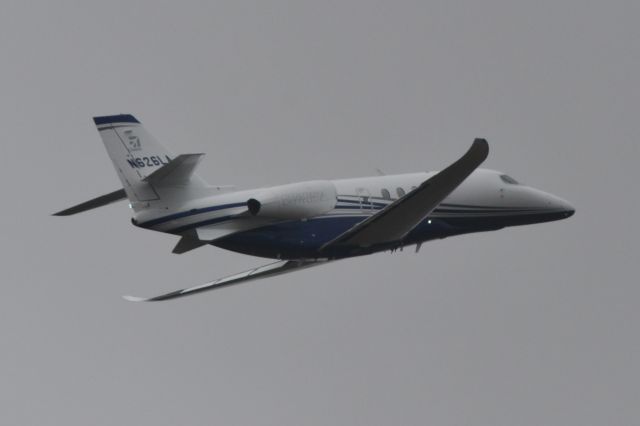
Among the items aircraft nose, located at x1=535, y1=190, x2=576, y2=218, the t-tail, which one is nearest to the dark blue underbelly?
the t-tail

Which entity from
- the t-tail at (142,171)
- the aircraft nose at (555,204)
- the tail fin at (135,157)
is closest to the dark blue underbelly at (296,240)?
the t-tail at (142,171)

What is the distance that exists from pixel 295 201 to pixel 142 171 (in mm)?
4807

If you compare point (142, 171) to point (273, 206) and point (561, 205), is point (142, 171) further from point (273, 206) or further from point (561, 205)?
point (561, 205)

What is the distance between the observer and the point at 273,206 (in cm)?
4981

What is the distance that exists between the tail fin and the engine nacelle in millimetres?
1966

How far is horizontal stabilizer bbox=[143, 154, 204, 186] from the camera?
157 ft

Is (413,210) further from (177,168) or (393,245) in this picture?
(177,168)

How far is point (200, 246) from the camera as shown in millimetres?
49750

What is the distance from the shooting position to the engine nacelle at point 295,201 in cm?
4966


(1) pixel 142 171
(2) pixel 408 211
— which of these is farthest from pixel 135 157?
(2) pixel 408 211

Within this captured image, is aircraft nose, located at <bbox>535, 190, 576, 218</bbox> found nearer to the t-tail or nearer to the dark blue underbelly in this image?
the dark blue underbelly

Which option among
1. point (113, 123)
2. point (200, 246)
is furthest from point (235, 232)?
point (113, 123)

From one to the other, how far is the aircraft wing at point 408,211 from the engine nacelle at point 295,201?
1250 millimetres

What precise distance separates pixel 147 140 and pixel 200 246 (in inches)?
146
